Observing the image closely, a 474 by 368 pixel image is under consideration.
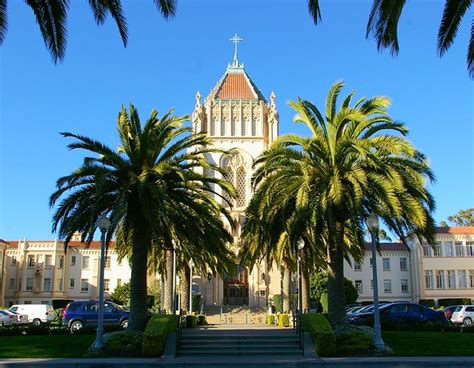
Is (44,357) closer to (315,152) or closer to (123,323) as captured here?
(315,152)

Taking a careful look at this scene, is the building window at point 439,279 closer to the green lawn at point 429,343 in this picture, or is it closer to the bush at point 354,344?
the green lawn at point 429,343

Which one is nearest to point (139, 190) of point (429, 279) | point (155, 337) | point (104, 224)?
point (104, 224)

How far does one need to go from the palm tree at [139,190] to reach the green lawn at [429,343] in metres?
8.07

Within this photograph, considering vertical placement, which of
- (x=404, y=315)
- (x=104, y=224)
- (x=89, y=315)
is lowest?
(x=89, y=315)

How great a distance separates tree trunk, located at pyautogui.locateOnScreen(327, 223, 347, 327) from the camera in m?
20.3

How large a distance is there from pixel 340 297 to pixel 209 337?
4.97 meters

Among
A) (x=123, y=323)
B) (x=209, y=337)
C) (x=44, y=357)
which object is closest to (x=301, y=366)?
(x=209, y=337)

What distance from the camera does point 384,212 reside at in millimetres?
19500

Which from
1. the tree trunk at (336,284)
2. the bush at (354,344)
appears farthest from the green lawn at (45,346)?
the tree trunk at (336,284)

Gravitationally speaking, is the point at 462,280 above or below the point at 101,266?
above

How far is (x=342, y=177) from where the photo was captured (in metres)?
20.0

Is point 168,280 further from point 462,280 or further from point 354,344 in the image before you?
point 462,280

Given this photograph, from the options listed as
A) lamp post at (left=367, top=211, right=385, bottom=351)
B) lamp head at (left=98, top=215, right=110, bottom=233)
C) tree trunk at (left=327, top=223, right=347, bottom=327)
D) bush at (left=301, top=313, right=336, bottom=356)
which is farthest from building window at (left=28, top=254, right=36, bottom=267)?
lamp post at (left=367, top=211, right=385, bottom=351)

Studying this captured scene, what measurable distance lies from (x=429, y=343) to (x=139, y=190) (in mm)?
11438
